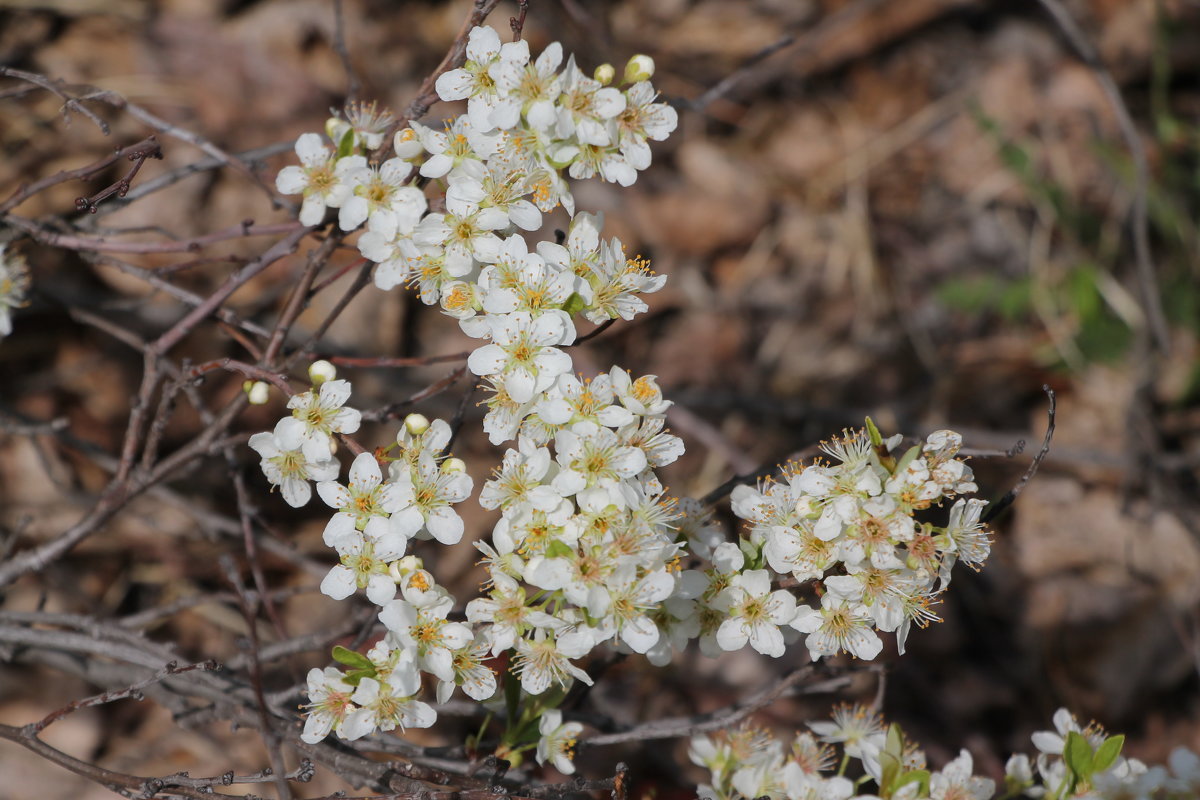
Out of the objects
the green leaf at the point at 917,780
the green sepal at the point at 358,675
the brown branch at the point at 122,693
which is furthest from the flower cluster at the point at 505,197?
the green leaf at the point at 917,780

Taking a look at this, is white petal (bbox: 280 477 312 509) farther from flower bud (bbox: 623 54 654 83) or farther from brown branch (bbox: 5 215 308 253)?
flower bud (bbox: 623 54 654 83)

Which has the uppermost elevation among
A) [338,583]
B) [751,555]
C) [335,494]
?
[335,494]

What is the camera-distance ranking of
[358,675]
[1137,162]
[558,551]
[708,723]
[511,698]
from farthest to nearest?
[1137,162]
[708,723]
[511,698]
[358,675]
[558,551]

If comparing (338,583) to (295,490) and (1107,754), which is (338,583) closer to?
(295,490)

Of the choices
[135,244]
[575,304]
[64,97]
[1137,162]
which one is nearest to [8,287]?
[135,244]

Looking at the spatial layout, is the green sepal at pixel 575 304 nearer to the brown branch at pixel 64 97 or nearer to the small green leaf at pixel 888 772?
the brown branch at pixel 64 97

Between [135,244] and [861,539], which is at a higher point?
[135,244]
